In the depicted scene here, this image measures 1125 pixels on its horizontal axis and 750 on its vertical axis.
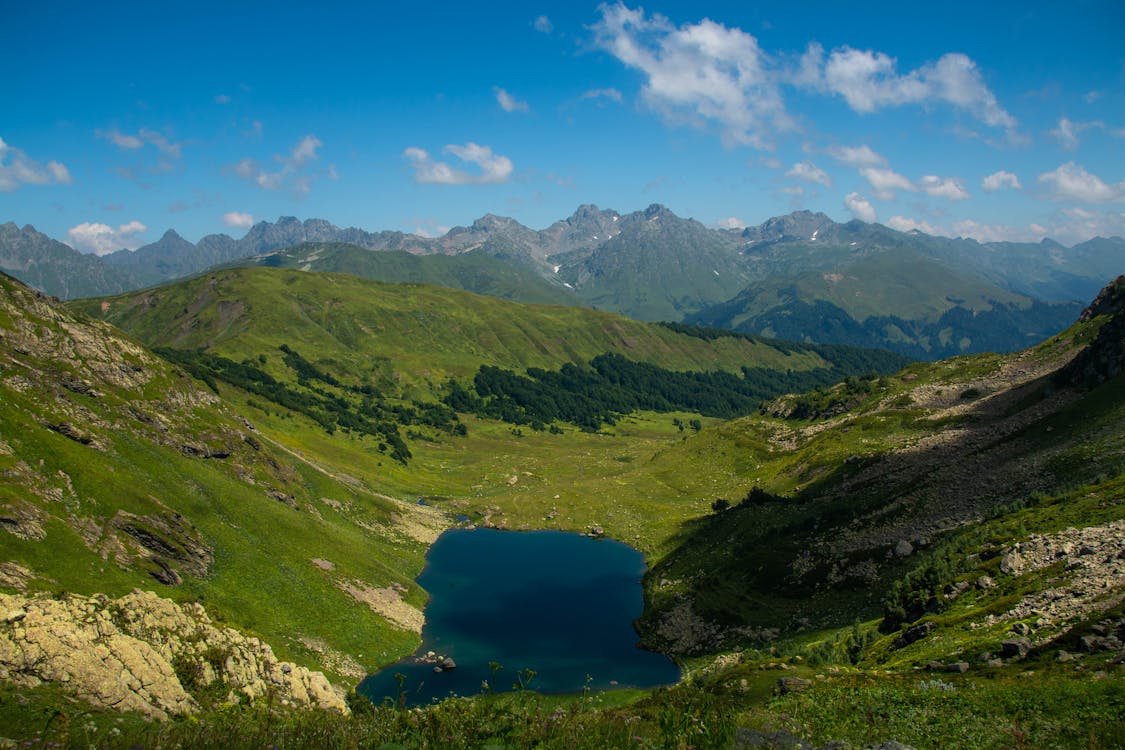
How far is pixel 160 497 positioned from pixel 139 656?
44508 mm

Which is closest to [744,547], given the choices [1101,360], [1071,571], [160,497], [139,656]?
[1071,571]

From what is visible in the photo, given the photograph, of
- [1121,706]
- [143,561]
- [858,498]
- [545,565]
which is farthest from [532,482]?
[1121,706]

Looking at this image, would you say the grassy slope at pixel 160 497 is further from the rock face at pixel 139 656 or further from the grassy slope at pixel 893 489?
the grassy slope at pixel 893 489

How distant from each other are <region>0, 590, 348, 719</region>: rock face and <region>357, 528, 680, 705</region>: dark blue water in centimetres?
1066

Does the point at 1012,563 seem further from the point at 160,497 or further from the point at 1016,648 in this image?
the point at 160,497

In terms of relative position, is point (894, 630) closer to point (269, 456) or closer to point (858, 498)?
point (858, 498)

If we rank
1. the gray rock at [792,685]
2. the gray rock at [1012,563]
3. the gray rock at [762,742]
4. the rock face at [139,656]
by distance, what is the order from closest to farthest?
the gray rock at [762,742], the gray rock at [792,685], the rock face at [139,656], the gray rock at [1012,563]

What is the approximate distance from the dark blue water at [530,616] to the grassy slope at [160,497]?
233 inches

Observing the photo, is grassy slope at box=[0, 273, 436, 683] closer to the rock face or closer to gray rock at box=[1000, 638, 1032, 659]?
the rock face

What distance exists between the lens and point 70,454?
67938mm

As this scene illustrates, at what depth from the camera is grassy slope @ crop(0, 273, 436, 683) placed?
59906mm

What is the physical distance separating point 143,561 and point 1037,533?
78127mm

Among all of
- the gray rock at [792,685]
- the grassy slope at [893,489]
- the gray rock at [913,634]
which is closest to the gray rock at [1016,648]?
the gray rock at [792,685]

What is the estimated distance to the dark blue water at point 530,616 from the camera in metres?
73.2
